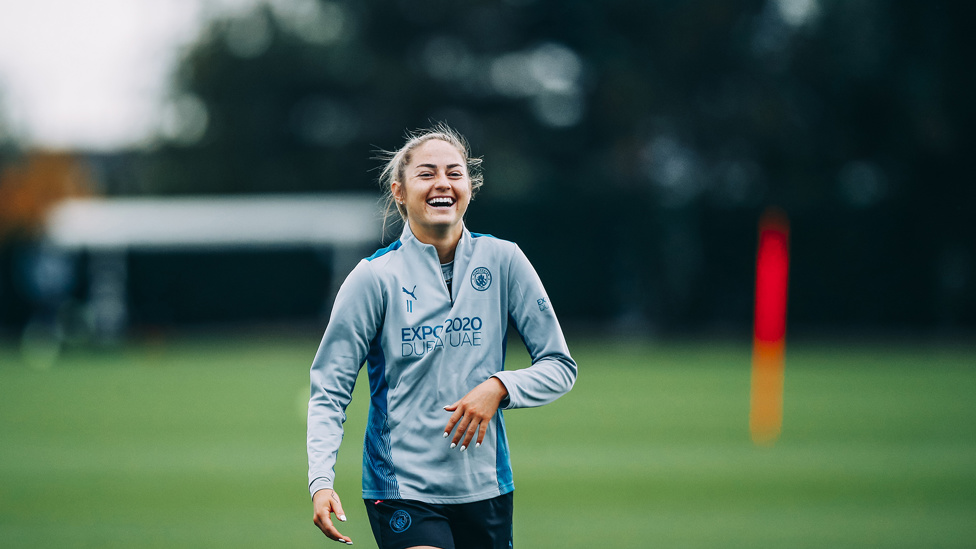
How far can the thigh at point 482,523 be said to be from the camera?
3.92 meters

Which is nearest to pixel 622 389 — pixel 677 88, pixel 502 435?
pixel 502 435

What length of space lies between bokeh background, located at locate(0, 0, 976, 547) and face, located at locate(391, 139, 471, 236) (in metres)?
7.03

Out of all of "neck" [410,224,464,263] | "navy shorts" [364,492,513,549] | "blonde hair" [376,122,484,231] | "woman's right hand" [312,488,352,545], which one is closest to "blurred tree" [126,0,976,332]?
"blonde hair" [376,122,484,231]

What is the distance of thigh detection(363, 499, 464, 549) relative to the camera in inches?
151

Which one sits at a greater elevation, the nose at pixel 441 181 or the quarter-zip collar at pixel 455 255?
the nose at pixel 441 181

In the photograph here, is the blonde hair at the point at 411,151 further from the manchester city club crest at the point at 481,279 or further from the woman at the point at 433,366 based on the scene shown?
the manchester city club crest at the point at 481,279

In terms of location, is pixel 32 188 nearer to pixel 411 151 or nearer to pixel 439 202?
pixel 411 151

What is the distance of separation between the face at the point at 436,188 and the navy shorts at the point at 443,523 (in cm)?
99

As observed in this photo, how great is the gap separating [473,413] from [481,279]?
0.55m

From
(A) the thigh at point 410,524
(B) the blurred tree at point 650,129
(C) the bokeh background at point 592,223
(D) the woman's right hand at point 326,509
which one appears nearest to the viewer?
(D) the woman's right hand at point 326,509

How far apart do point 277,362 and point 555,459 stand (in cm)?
1382

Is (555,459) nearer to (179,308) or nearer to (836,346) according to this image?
(836,346)

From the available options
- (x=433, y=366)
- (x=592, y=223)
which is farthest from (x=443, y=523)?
(x=592, y=223)

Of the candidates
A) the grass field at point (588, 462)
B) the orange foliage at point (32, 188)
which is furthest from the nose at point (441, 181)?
the orange foliage at point (32, 188)
